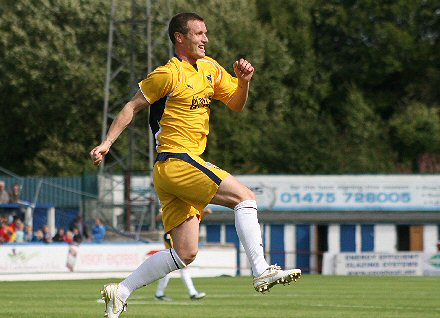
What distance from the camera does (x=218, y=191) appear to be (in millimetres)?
10258

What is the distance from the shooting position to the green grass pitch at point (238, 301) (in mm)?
16000

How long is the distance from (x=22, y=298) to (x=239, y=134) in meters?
40.2

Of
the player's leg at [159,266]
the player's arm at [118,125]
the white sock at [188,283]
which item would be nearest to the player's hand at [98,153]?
the player's arm at [118,125]

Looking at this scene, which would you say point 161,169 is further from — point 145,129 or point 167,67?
point 145,129

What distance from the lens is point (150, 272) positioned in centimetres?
1072

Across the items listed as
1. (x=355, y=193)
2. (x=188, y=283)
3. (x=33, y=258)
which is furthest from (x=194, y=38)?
(x=355, y=193)

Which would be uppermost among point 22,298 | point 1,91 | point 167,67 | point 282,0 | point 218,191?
point 282,0

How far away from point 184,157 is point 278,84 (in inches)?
2032

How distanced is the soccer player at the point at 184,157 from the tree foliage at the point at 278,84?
4414 centimetres

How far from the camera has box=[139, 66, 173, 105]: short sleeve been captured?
10.4 meters

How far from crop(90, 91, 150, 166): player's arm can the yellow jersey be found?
0.08 meters

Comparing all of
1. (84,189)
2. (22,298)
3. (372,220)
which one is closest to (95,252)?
(22,298)

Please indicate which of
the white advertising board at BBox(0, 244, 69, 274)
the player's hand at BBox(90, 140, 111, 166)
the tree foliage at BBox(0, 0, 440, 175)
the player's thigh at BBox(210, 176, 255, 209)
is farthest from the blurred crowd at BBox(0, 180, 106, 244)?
the player's hand at BBox(90, 140, 111, 166)

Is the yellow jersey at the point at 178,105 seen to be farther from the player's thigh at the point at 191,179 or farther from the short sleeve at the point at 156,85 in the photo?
the player's thigh at the point at 191,179
